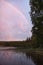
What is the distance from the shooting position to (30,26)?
1.32 meters

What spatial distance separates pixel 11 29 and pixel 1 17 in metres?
0.14

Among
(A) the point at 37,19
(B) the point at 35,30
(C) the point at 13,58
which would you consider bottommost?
(C) the point at 13,58

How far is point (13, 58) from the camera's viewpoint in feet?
3.98

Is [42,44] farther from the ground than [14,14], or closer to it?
closer to it

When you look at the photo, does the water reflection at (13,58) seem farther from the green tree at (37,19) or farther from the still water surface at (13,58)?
the green tree at (37,19)

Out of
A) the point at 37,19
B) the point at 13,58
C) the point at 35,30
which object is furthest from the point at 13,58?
the point at 37,19

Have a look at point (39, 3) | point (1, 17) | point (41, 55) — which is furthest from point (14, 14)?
point (41, 55)

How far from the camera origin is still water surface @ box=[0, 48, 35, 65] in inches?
46.8

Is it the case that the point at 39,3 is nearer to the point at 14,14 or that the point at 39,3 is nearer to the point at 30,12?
the point at 30,12

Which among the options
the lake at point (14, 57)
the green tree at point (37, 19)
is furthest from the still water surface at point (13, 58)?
the green tree at point (37, 19)

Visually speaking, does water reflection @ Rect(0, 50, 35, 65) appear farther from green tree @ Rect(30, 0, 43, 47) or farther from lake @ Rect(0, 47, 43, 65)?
green tree @ Rect(30, 0, 43, 47)

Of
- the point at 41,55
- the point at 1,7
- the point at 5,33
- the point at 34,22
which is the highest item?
the point at 1,7

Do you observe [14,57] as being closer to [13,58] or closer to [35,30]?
[13,58]

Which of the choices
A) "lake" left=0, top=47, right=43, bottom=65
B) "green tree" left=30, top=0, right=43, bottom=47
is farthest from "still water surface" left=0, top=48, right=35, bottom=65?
"green tree" left=30, top=0, right=43, bottom=47
